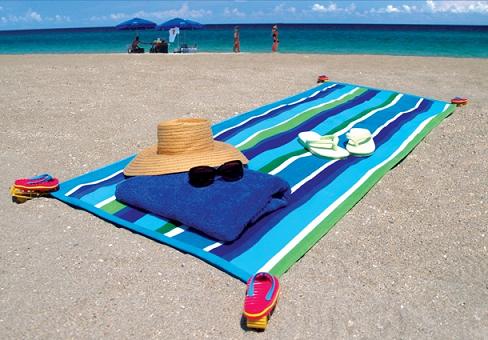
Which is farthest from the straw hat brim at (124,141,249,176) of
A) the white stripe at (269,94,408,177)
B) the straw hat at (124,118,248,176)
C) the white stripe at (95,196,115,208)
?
the white stripe at (269,94,408,177)

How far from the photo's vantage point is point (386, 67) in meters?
11.3

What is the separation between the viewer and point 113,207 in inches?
136

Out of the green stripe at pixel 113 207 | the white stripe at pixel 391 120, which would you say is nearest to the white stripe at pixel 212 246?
the green stripe at pixel 113 207

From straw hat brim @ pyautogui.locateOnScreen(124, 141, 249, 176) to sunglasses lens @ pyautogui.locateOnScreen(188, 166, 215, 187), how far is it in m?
0.30

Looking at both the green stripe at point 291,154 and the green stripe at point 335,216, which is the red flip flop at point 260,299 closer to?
the green stripe at point 335,216

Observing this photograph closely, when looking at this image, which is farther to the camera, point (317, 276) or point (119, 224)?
point (119, 224)

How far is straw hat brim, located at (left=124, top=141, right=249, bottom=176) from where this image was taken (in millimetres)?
3534

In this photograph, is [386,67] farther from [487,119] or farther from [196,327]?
[196,327]

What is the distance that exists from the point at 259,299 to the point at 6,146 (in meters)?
3.95

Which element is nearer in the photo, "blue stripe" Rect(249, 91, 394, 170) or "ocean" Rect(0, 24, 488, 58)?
"blue stripe" Rect(249, 91, 394, 170)

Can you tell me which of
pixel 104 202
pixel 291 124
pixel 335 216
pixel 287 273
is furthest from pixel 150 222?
pixel 291 124

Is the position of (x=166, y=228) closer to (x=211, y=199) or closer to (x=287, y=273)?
(x=211, y=199)

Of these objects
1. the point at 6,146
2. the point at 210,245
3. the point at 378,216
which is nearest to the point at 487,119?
the point at 378,216

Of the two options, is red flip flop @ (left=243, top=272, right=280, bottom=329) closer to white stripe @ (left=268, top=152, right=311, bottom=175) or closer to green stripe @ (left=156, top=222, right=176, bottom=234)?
green stripe @ (left=156, top=222, right=176, bottom=234)
